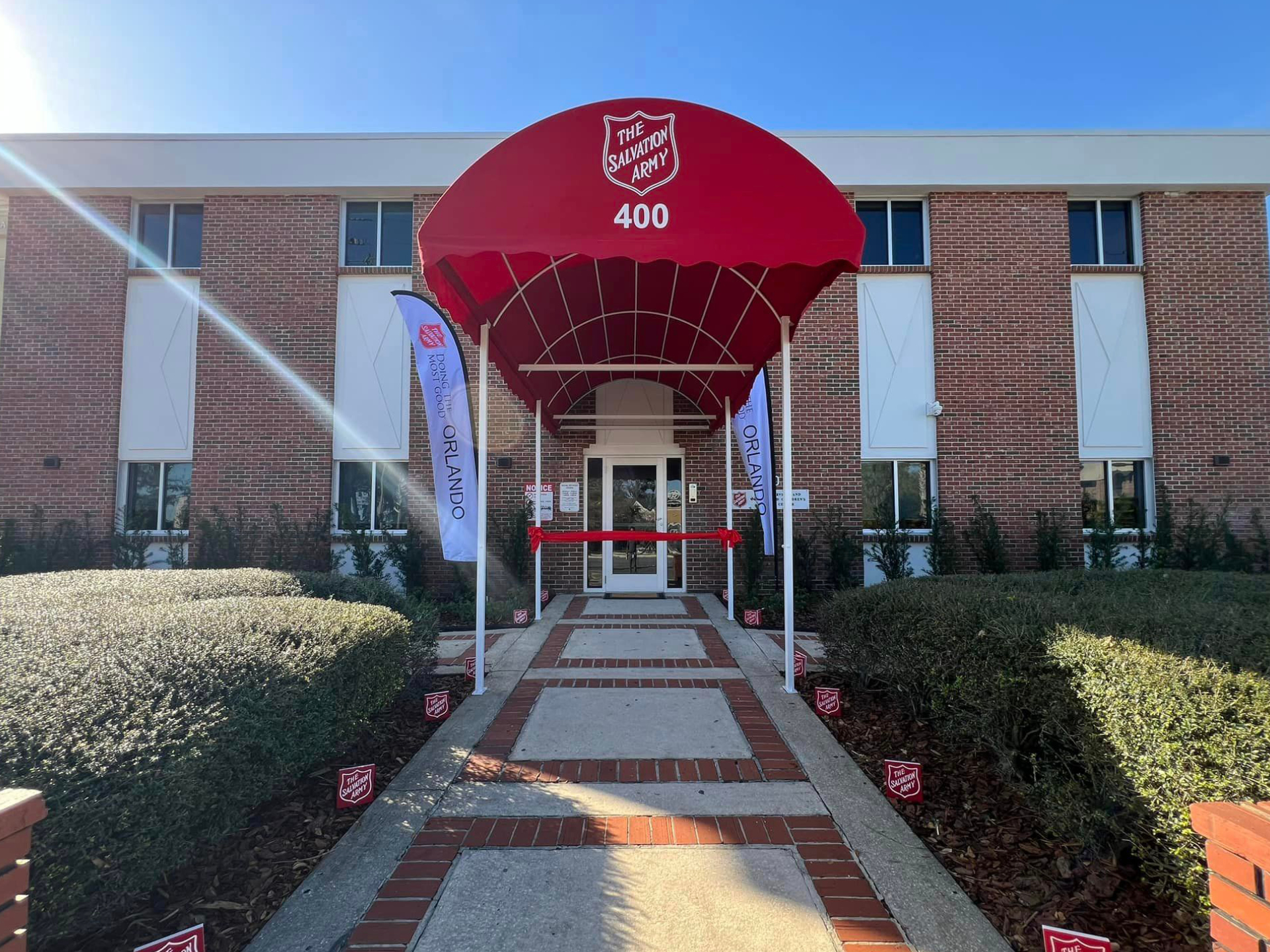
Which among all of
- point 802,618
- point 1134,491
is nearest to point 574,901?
point 802,618

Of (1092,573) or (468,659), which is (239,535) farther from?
(1092,573)

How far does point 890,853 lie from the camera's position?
2.78 m

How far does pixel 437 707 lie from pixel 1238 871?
4.30m

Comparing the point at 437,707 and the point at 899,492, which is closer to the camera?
the point at 437,707

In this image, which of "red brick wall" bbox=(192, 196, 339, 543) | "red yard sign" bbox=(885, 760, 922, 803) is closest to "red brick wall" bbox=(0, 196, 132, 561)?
"red brick wall" bbox=(192, 196, 339, 543)

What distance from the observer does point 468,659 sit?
18.4ft

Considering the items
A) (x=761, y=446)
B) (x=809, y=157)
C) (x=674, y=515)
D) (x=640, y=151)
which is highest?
(x=809, y=157)

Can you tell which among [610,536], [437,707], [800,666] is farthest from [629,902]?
[610,536]

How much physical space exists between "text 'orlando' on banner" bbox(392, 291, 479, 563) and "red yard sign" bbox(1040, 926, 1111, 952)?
5028 millimetres

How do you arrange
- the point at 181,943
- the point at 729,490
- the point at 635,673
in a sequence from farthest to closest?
the point at 729,490, the point at 635,673, the point at 181,943

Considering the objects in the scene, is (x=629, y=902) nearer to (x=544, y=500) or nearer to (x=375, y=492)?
(x=544, y=500)

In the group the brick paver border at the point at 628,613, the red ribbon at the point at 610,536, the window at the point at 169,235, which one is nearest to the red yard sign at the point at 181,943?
the red ribbon at the point at 610,536

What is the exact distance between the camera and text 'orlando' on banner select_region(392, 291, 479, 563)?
19.7 ft

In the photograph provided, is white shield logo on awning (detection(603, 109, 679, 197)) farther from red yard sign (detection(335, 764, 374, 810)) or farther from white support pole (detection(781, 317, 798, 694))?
red yard sign (detection(335, 764, 374, 810))
